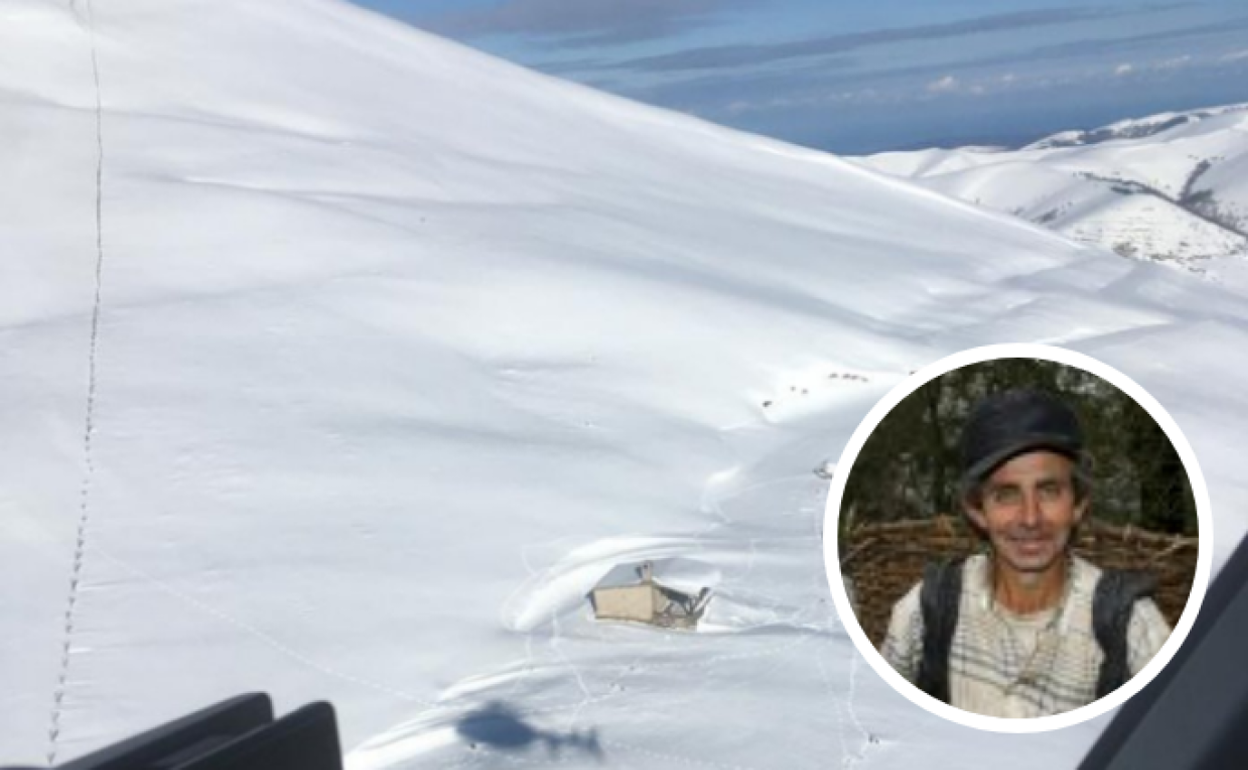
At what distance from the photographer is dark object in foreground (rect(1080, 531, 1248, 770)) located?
1.07 m

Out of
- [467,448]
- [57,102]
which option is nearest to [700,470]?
[467,448]

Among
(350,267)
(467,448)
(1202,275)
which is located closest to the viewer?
(467,448)

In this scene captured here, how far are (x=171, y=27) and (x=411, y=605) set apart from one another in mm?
10438

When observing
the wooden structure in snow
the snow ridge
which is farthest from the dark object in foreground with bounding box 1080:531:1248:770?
the wooden structure in snow

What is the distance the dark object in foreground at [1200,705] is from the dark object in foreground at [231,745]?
1.76 feet

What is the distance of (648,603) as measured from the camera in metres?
5.11

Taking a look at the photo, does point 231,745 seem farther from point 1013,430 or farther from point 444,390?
point 444,390

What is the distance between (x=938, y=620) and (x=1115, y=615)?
106 millimetres

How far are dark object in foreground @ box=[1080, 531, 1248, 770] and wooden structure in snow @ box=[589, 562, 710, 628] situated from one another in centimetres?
392

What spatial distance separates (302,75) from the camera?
14180mm

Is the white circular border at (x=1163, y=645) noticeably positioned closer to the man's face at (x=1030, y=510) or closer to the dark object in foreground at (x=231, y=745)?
the man's face at (x=1030, y=510)

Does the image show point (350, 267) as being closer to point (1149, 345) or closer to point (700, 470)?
point (700, 470)

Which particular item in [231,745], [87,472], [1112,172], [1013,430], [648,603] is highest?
[1112,172]

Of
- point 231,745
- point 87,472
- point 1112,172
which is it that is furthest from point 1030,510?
point 1112,172
